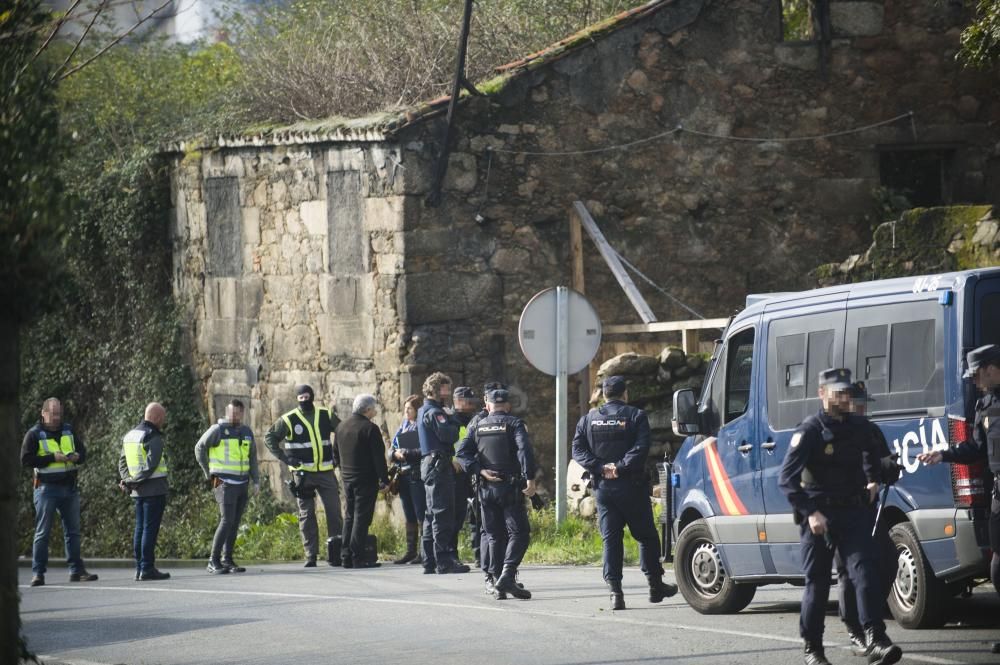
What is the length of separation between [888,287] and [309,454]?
839cm

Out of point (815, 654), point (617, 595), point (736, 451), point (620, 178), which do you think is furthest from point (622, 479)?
point (620, 178)

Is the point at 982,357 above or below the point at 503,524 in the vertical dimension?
above

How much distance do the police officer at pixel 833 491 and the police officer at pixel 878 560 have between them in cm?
4

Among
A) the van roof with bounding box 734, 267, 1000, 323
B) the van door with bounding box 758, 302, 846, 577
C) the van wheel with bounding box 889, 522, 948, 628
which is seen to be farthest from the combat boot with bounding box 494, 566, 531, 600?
the van wheel with bounding box 889, 522, 948, 628

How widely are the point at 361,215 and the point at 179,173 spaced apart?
13.9 ft

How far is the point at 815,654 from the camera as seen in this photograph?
8.84 meters

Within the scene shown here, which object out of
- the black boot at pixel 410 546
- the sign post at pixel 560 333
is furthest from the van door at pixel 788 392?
the black boot at pixel 410 546

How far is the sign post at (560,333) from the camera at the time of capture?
16094 millimetres

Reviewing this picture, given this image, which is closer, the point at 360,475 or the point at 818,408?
the point at 818,408

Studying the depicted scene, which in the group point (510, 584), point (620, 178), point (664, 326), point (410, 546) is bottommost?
point (410, 546)

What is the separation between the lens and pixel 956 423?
9516 mm

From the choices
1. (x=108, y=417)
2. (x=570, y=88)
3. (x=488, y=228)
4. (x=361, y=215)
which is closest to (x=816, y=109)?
(x=570, y=88)

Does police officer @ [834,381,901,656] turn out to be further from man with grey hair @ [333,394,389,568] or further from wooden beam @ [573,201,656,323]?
→ wooden beam @ [573,201,656,323]

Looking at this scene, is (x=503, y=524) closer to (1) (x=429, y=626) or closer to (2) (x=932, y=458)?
(1) (x=429, y=626)
